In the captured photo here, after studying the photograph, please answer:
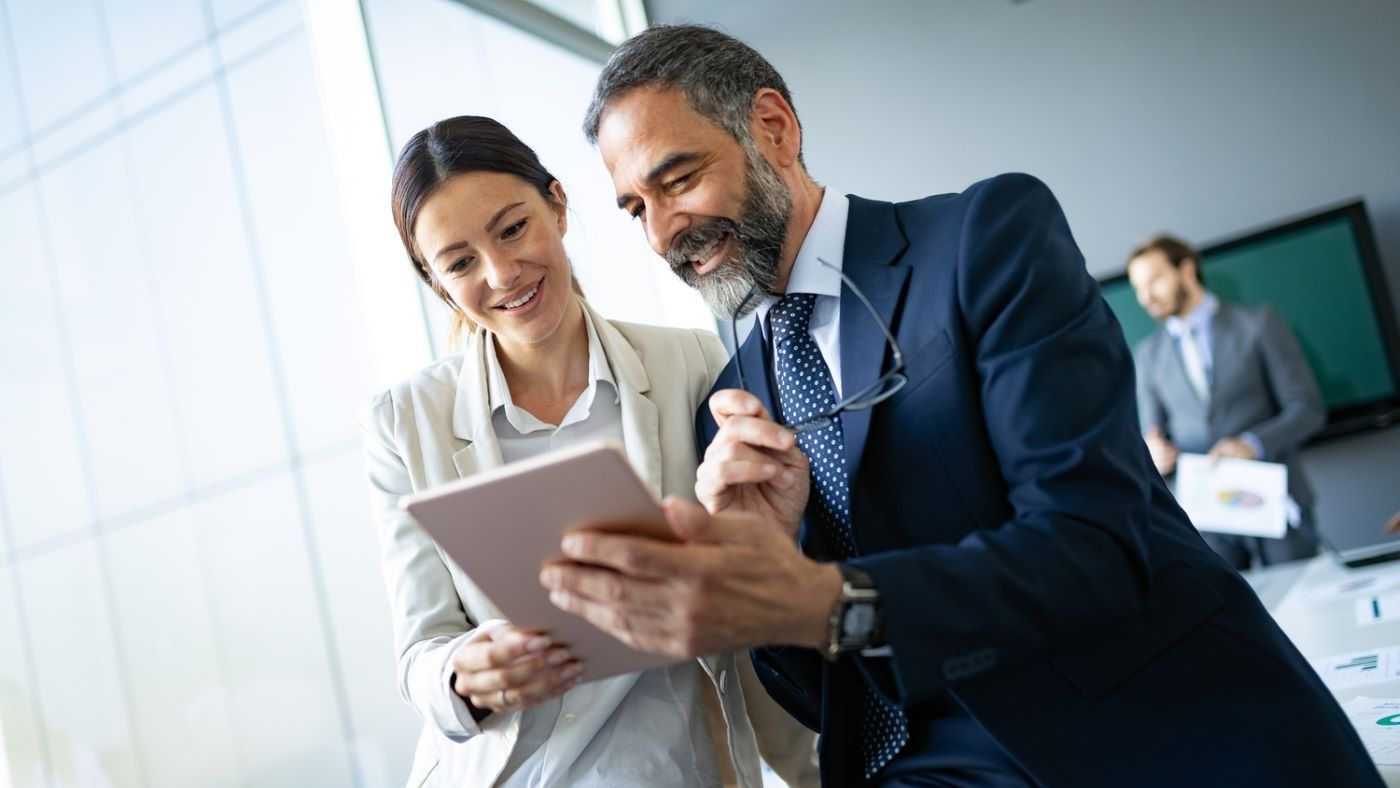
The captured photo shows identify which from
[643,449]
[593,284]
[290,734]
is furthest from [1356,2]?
[290,734]

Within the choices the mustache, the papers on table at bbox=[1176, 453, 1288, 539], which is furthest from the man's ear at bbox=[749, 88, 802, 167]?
the papers on table at bbox=[1176, 453, 1288, 539]

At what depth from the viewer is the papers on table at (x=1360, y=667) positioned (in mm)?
2031

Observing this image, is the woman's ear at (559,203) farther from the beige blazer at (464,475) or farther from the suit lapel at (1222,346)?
the suit lapel at (1222,346)

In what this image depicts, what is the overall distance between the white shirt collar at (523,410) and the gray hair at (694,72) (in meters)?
0.45

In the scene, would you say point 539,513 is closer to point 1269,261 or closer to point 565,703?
point 565,703

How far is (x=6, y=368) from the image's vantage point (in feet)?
6.99

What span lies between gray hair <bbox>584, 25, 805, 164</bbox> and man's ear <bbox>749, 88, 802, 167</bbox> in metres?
0.01

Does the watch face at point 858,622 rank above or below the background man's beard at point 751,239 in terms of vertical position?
below

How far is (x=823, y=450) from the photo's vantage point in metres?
1.50

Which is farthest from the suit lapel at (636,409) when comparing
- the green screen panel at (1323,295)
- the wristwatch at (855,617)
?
the green screen panel at (1323,295)

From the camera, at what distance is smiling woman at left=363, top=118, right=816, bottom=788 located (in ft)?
5.57

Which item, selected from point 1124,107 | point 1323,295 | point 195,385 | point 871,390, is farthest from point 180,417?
point 1323,295

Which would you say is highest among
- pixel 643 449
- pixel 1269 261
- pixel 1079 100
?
pixel 1079 100

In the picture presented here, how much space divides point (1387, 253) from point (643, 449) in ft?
16.0
